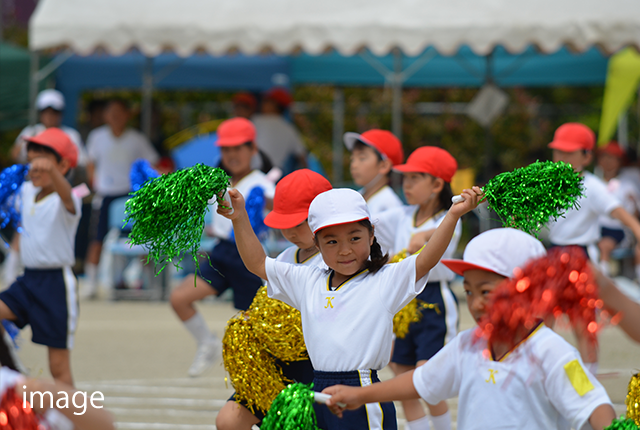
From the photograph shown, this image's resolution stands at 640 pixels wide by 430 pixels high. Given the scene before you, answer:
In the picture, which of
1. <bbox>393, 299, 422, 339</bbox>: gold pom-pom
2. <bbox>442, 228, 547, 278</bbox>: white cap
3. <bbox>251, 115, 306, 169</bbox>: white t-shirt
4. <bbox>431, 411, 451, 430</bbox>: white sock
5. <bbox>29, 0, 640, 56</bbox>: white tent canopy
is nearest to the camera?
<bbox>442, 228, 547, 278</bbox>: white cap

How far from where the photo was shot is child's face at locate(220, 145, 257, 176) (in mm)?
5512

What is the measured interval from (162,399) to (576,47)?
568 cm

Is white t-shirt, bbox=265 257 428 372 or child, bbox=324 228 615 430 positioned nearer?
child, bbox=324 228 615 430

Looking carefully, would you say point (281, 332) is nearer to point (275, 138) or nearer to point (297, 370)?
point (297, 370)

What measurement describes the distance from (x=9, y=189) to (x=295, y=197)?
2.24 metres

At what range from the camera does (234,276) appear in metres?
5.27

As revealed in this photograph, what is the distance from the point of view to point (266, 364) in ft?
10.8

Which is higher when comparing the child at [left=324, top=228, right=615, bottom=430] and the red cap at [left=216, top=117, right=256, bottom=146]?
the red cap at [left=216, top=117, right=256, bottom=146]

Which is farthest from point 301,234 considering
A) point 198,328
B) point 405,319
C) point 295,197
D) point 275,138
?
point 275,138

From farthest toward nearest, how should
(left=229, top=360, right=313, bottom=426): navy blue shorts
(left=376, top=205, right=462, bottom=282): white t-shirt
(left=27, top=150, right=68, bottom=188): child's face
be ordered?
(left=27, top=150, right=68, bottom=188): child's face → (left=376, top=205, right=462, bottom=282): white t-shirt → (left=229, top=360, right=313, bottom=426): navy blue shorts

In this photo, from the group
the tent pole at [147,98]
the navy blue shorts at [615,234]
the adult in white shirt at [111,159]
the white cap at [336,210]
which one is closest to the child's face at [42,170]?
the white cap at [336,210]

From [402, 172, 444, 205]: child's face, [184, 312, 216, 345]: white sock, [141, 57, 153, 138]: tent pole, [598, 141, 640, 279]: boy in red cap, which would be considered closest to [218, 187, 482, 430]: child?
[402, 172, 444, 205]: child's face

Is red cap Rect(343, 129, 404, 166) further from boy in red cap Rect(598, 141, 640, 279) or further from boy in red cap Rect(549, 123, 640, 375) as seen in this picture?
boy in red cap Rect(598, 141, 640, 279)

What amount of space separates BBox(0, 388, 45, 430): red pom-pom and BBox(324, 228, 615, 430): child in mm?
924
